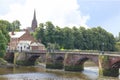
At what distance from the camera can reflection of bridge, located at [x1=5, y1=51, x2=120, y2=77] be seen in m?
59.5

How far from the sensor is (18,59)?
92438mm

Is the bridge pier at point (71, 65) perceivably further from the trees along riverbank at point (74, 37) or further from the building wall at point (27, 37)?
the building wall at point (27, 37)

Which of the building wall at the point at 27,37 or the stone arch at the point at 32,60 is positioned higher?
the building wall at the point at 27,37

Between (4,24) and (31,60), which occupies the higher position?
(4,24)

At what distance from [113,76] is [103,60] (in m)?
3.83

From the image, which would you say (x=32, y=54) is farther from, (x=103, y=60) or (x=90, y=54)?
(x=103, y=60)

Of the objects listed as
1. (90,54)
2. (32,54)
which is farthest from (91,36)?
(90,54)

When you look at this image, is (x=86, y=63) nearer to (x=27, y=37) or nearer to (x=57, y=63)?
(x=57, y=63)

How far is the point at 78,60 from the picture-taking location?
70.8 m

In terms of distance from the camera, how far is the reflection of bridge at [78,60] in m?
59.5

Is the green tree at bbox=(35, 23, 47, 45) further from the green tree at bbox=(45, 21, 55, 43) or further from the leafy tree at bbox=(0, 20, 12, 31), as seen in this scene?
the leafy tree at bbox=(0, 20, 12, 31)

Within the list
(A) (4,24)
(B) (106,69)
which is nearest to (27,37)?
(A) (4,24)

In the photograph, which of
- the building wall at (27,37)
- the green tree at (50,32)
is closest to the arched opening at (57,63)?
the building wall at (27,37)

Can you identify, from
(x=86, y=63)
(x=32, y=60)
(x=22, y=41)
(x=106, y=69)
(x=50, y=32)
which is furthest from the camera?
(x=50, y=32)
